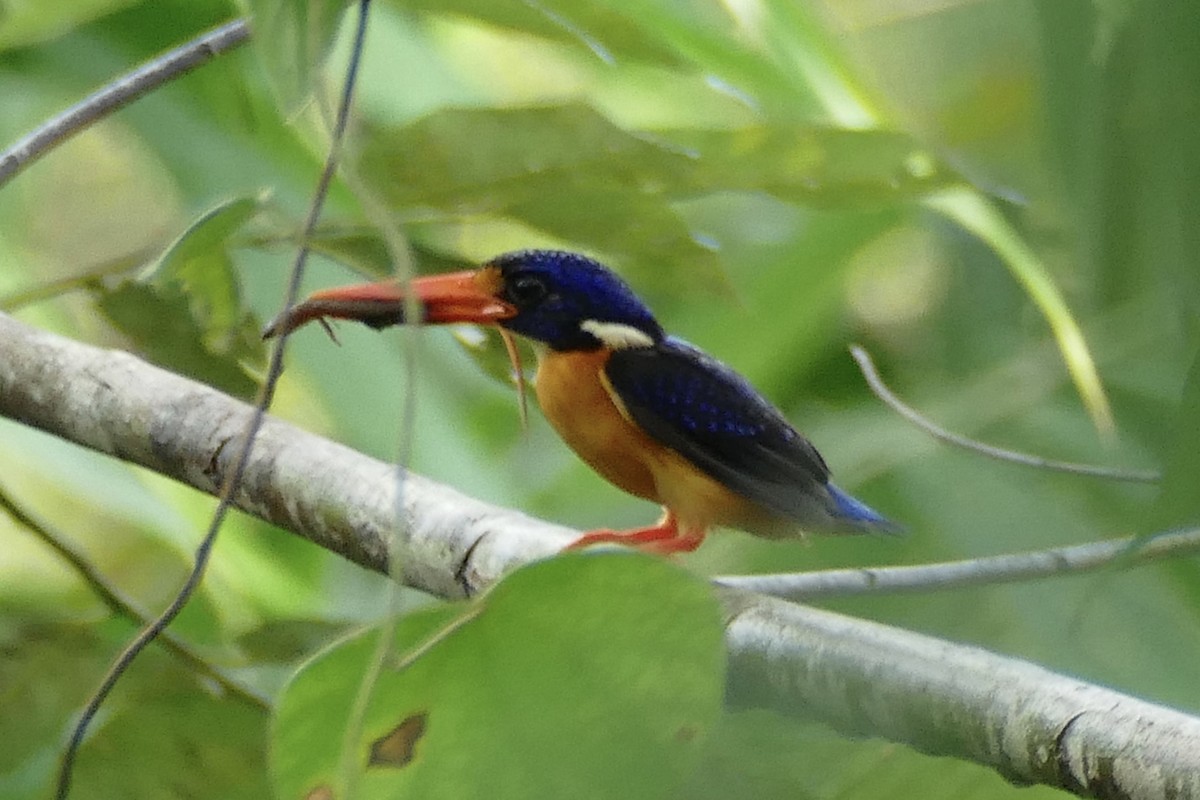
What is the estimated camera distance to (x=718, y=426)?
83 cm

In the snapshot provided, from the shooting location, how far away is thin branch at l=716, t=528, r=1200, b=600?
0.57m

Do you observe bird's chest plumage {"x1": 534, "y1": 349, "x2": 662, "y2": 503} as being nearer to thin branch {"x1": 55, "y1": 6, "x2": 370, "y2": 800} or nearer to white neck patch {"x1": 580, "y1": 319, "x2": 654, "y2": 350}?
white neck patch {"x1": 580, "y1": 319, "x2": 654, "y2": 350}

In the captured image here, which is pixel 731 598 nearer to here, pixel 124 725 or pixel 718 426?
pixel 718 426

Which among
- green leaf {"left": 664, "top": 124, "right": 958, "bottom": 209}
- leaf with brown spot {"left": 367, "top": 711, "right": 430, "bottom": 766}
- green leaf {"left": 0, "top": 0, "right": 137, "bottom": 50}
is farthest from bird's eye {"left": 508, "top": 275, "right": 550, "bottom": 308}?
leaf with brown spot {"left": 367, "top": 711, "right": 430, "bottom": 766}

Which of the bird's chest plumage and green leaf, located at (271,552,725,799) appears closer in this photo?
green leaf, located at (271,552,725,799)

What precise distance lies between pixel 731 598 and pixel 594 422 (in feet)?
0.87

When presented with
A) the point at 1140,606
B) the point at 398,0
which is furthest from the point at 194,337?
the point at 1140,606

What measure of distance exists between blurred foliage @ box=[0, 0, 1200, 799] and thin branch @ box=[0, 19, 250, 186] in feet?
0.28

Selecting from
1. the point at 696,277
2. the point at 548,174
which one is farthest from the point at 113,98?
the point at 696,277

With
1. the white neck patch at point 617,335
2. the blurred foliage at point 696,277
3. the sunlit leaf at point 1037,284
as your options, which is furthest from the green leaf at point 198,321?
the sunlit leaf at point 1037,284

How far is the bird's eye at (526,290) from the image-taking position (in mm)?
838

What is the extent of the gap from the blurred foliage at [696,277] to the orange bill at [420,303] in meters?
0.04

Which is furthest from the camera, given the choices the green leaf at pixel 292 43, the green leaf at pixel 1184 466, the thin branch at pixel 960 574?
the thin branch at pixel 960 574

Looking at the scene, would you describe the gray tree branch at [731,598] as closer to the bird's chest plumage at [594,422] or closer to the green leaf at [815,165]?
the bird's chest plumage at [594,422]
